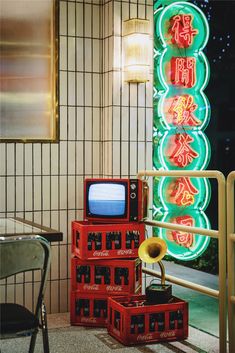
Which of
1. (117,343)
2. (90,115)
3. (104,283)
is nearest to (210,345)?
(117,343)

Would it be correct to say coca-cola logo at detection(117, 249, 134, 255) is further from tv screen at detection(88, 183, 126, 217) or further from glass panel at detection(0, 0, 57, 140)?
glass panel at detection(0, 0, 57, 140)

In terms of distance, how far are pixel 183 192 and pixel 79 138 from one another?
5.87 ft

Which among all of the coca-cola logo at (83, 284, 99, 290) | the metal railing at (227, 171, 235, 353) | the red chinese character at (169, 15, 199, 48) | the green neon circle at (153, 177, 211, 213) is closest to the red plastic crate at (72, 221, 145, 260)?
the coca-cola logo at (83, 284, 99, 290)

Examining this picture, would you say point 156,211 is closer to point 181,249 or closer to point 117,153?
point 181,249

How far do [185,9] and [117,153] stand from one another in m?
1.96

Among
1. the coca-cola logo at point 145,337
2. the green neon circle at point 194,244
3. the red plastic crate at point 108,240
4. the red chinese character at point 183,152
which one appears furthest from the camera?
the red chinese character at point 183,152

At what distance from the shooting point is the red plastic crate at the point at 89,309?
4758 mm

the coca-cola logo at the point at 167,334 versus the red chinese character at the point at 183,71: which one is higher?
the red chinese character at the point at 183,71

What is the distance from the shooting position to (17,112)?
5.24 m

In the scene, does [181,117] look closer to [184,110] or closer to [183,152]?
[184,110]

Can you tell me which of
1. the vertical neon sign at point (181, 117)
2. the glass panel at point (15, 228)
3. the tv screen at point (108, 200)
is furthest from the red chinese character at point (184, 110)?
the glass panel at point (15, 228)

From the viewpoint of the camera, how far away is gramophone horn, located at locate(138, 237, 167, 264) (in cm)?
450

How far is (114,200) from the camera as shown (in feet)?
15.8

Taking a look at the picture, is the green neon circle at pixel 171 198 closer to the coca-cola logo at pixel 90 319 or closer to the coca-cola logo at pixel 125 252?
the coca-cola logo at pixel 125 252
